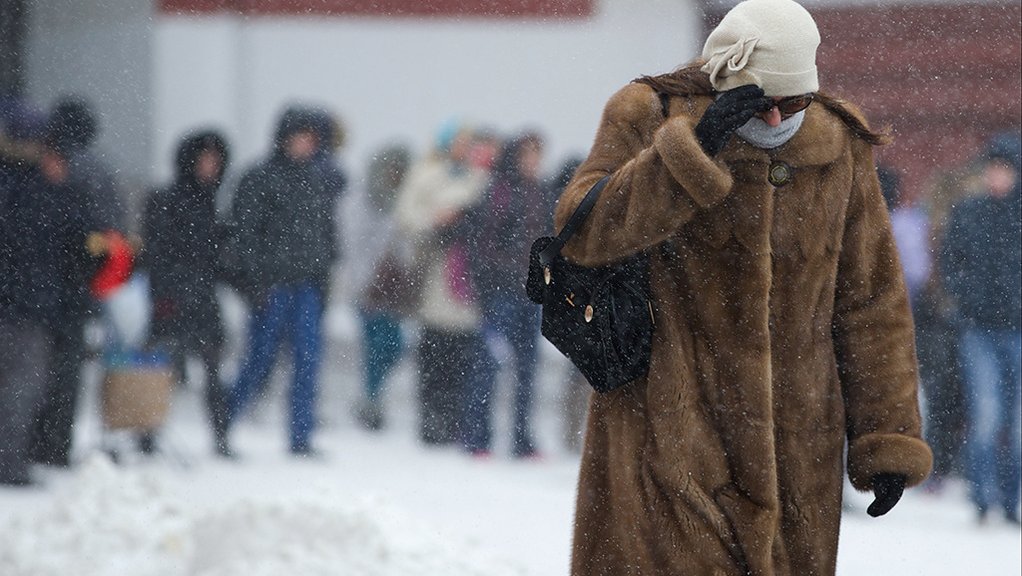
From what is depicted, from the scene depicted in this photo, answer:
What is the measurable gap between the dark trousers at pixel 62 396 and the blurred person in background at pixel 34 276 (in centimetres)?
2

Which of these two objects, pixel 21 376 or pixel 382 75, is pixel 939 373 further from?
pixel 21 376

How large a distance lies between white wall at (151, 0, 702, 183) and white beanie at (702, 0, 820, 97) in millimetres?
2358

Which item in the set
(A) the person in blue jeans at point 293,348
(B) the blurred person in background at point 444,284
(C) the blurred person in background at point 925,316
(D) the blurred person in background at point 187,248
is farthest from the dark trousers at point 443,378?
(C) the blurred person in background at point 925,316

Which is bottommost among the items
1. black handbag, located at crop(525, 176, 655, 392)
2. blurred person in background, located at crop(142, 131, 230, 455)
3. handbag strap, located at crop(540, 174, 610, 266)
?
blurred person in background, located at crop(142, 131, 230, 455)

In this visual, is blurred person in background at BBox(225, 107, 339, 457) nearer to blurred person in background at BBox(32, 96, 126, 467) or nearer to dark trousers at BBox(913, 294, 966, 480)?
blurred person in background at BBox(32, 96, 126, 467)

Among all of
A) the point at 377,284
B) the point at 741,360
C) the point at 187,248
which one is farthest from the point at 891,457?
the point at 377,284

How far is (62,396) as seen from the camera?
542cm

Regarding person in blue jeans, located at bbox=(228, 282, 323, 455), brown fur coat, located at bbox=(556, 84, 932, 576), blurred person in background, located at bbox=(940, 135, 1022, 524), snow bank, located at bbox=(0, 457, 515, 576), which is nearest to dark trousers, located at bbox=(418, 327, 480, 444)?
person in blue jeans, located at bbox=(228, 282, 323, 455)

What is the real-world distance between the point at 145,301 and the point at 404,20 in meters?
1.39

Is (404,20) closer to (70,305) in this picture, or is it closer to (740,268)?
(70,305)

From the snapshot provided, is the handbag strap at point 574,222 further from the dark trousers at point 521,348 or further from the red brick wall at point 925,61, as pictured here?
the dark trousers at point 521,348

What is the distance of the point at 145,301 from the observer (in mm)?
5375

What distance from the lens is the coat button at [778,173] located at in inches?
99.0

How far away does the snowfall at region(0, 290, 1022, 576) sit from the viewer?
3803 millimetres
